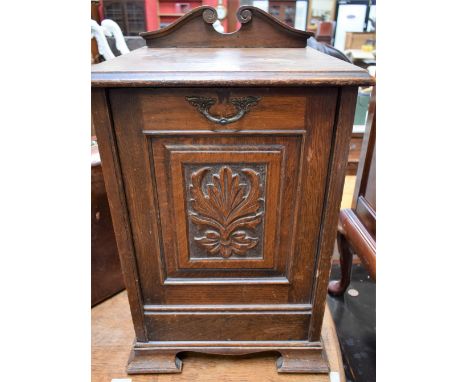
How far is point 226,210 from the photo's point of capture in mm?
708

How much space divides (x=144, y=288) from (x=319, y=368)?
47 cm

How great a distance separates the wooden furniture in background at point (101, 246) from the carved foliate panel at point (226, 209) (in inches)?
14.9

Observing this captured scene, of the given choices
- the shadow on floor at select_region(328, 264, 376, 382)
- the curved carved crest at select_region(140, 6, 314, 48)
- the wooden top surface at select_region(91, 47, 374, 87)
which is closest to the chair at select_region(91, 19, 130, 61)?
the curved carved crest at select_region(140, 6, 314, 48)

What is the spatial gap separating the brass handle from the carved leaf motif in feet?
0.32

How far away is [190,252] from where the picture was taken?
2.49 ft

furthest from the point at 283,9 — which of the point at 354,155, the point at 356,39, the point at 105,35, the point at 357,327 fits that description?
the point at 357,327

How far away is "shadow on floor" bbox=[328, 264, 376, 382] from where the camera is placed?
1.14 m

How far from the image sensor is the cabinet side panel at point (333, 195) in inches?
23.6

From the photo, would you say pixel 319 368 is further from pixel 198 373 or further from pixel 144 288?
pixel 144 288

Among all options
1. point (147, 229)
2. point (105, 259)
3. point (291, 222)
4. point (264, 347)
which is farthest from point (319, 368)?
point (105, 259)

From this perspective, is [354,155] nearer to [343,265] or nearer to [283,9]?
[343,265]

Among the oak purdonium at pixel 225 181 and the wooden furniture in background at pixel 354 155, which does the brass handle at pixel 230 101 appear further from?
the wooden furniture in background at pixel 354 155

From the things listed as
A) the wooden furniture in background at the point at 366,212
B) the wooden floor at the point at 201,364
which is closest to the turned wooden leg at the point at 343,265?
the wooden furniture in background at the point at 366,212

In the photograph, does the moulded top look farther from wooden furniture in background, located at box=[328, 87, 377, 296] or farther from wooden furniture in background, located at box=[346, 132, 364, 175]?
wooden furniture in background, located at box=[346, 132, 364, 175]
